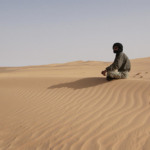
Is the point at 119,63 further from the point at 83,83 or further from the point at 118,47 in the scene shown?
the point at 83,83

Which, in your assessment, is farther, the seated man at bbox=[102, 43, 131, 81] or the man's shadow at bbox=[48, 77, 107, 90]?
the man's shadow at bbox=[48, 77, 107, 90]

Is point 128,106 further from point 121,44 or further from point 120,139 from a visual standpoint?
point 121,44

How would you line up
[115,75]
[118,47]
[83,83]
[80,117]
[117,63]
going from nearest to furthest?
[80,117] < [117,63] < [118,47] < [115,75] < [83,83]

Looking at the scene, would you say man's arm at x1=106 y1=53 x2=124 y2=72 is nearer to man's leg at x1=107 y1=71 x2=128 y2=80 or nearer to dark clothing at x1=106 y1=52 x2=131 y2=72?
dark clothing at x1=106 y1=52 x2=131 y2=72

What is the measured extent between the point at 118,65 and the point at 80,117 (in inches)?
103

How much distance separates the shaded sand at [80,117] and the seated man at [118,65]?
24 centimetres

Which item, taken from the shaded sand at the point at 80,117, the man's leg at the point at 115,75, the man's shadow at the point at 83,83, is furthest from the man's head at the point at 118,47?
the man's shadow at the point at 83,83

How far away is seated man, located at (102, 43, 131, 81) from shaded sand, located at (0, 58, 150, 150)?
240mm

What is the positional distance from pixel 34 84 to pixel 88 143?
19.2 feet

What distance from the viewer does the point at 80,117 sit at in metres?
4.35

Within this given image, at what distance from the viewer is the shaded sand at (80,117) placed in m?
3.31

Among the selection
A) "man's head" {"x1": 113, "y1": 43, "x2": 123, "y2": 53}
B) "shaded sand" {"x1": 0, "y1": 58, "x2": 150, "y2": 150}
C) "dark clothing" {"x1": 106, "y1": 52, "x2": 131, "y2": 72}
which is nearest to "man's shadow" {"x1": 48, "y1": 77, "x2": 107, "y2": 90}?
"shaded sand" {"x1": 0, "y1": 58, "x2": 150, "y2": 150}

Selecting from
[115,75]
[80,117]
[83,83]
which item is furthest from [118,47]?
[80,117]

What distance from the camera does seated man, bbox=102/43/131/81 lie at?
637cm
